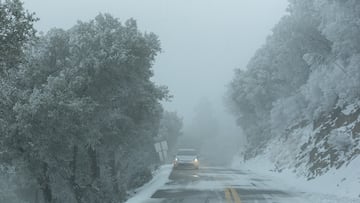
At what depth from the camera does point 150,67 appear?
30516 millimetres

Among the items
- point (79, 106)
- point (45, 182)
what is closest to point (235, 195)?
point (79, 106)

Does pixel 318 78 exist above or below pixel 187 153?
above

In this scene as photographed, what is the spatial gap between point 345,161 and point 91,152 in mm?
13416

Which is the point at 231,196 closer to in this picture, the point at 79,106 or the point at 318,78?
the point at 79,106

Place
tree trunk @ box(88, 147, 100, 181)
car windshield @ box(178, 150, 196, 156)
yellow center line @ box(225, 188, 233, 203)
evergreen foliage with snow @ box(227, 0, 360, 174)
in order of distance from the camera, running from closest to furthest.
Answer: yellow center line @ box(225, 188, 233, 203)
evergreen foliage with snow @ box(227, 0, 360, 174)
tree trunk @ box(88, 147, 100, 181)
car windshield @ box(178, 150, 196, 156)

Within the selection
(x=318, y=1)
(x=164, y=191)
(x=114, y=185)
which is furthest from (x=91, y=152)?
(x=318, y=1)

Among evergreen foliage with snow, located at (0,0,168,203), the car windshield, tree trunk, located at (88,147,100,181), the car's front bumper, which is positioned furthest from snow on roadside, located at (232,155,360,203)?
the car windshield

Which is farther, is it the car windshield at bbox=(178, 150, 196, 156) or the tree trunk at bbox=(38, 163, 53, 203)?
the car windshield at bbox=(178, 150, 196, 156)

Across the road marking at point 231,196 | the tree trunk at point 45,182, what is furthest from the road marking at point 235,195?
the tree trunk at point 45,182

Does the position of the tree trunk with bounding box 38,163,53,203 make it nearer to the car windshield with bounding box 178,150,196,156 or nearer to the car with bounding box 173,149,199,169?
the car with bounding box 173,149,199,169

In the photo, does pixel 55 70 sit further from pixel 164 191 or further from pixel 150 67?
pixel 164 191

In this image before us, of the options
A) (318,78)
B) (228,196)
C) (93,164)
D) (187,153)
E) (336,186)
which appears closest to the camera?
(228,196)

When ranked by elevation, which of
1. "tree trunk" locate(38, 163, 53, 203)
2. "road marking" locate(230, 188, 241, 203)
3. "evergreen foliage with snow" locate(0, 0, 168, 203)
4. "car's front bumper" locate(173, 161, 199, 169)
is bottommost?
"road marking" locate(230, 188, 241, 203)

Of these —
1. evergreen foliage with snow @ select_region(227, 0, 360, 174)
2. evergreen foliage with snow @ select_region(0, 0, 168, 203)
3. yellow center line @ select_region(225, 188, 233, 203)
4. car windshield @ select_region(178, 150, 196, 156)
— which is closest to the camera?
yellow center line @ select_region(225, 188, 233, 203)
